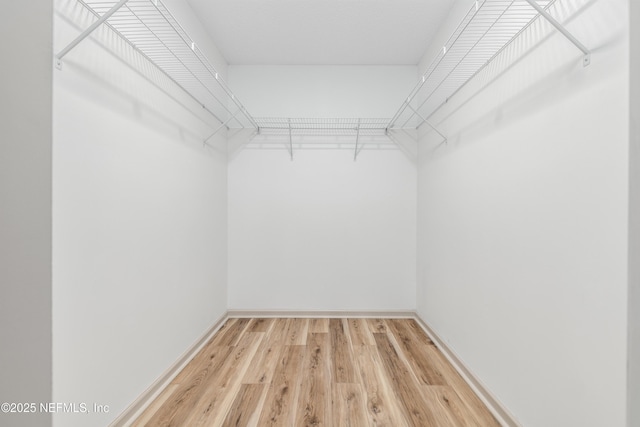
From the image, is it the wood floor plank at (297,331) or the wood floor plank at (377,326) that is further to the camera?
the wood floor plank at (377,326)

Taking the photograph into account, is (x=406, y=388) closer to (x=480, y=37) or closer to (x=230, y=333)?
(x=230, y=333)

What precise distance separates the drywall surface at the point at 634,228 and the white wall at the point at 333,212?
2.34m

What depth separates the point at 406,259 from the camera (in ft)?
9.07

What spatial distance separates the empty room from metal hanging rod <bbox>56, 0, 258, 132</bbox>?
0.02 m

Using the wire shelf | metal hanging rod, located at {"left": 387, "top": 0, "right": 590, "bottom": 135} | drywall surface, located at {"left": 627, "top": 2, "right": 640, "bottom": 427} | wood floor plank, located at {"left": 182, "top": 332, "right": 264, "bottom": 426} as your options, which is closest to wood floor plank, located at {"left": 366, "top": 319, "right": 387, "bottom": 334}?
wood floor plank, located at {"left": 182, "top": 332, "right": 264, "bottom": 426}

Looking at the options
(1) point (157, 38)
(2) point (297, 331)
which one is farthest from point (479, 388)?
(1) point (157, 38)

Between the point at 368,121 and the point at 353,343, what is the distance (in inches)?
75.8

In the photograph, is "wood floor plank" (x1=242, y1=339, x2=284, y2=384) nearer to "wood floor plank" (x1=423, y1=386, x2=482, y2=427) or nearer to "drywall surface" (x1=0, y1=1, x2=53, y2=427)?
"wood floor plank" (x1=423, y1=386, x2=482, y2=427)

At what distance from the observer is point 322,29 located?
2229 millimetres

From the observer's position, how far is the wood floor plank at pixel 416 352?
174 centimetres

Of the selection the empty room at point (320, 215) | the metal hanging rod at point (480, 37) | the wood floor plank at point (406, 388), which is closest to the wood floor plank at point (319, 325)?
the empty room at point (320, 215)

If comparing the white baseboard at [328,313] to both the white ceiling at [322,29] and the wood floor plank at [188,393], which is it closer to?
the wood floor plank at [188,393]

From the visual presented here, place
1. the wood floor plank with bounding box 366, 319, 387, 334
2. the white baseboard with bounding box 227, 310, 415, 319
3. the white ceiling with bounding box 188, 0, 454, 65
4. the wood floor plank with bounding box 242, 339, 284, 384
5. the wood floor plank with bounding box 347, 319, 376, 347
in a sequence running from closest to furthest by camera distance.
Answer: the wood floor plank with bounding box 242, 339, 284, 384
the white ceiling with bounding box 188, 0, 454, 65
the wood floor plank with bounding box 347, 319, 376, 347
the wood floor plank with bounding box 366, 319, 387, 334
the white baseboard with bounding box 227, 310, 415, 319

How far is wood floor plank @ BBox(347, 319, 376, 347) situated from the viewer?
2209 mm
